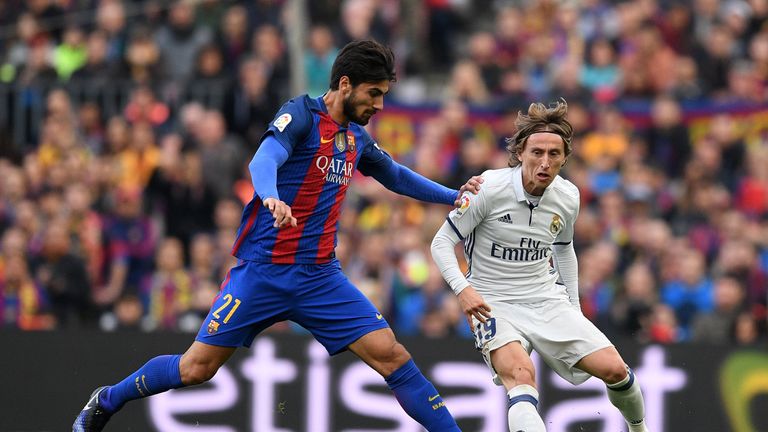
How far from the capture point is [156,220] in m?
14.7

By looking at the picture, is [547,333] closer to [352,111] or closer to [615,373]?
[615,373]

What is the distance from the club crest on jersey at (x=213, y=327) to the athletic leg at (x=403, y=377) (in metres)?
0.78

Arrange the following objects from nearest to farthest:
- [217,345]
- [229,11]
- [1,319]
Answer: [217,345] → [1,319] → [229,11]

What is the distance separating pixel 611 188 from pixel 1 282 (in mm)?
5945

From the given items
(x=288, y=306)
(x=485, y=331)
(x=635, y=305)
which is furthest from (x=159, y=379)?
(x=635, y=305)

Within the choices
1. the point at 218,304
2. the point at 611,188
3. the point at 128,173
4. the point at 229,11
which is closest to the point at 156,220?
the point at 128,173

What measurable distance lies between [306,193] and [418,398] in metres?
1.36

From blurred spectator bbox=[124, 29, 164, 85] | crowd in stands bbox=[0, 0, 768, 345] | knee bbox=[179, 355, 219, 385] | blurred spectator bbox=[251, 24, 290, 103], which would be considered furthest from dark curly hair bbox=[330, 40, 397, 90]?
blurred spectator bbox=[124, 29, 164, 85]

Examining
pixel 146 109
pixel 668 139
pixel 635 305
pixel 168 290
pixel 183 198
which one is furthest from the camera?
pixel 146 109

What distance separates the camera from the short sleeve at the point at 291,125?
324 inches

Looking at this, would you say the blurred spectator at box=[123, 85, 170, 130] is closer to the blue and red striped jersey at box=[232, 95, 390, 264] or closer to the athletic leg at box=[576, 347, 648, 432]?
the blue and red striped jersey at box=[232, 95, 390, 264]

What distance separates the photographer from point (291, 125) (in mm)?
8258

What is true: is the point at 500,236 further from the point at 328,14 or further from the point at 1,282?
the point at 328,14

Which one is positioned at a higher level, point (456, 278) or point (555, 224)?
point (555, 224)
